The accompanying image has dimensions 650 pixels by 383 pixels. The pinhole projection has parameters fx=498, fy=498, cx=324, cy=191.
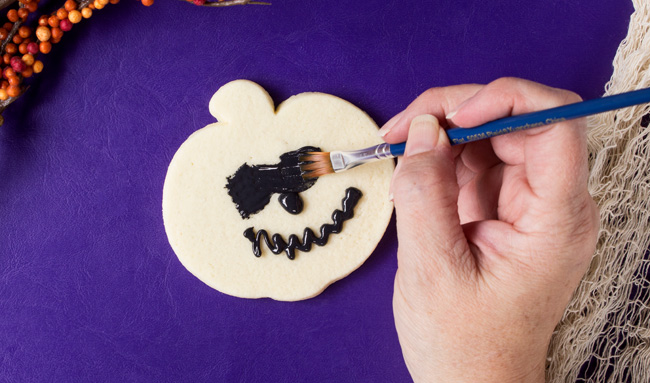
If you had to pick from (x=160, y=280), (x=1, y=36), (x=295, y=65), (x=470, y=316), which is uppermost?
(x=1, y=36)

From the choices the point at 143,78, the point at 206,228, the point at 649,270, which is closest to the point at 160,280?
the point at 206,228

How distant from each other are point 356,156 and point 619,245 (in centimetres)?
71

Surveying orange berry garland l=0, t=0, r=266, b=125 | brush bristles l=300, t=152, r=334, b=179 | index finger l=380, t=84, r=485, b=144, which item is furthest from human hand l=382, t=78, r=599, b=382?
orange berry garland l=0, t=0, r=266, b=125

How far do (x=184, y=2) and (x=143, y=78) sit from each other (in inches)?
8.9

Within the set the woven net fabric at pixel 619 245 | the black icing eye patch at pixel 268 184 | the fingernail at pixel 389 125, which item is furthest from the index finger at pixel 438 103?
the woven net fabric at pixel 619 245

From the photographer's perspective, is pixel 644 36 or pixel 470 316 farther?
pixel 644 36

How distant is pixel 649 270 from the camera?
1330 millimetres

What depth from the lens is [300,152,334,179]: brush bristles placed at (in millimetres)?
1209

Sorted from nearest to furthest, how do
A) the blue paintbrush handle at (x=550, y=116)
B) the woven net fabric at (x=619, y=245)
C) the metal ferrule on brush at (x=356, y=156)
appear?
1. the blue paintbrush handle at (x=550, y=116)
2. the metal ferrule on brush at (x=356, y=156)
3. the woven net fabric at (x=619, y=245)

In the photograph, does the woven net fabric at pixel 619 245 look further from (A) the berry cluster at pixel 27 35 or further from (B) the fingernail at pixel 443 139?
(A) the berry cluster at pixel 27 35

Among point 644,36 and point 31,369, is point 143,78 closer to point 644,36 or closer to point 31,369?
point 31,369

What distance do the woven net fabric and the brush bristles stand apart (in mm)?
668

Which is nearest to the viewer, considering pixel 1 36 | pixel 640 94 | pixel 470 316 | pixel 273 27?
pixel 640 94

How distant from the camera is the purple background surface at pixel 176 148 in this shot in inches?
51.6
